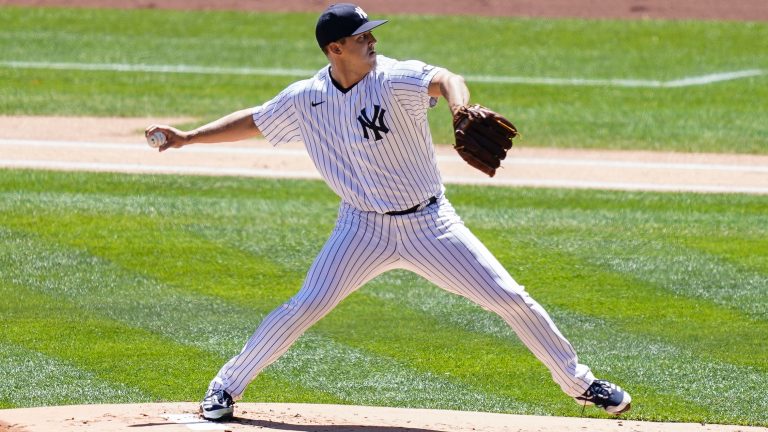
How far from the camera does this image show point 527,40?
18.3 m

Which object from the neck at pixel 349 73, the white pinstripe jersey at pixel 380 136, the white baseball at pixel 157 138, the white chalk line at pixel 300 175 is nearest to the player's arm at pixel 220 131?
the white baseball at pixel 157 138

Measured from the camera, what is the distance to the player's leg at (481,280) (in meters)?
5.17

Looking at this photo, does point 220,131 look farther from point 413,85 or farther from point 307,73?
point 307,73

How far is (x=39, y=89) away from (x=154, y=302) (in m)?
8.17

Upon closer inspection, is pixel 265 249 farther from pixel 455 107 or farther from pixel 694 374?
pixel 455 107

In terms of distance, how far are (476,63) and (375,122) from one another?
11794 millimetres

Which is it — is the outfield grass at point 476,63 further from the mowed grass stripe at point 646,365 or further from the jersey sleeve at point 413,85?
the jersey sleeve at point 413,85

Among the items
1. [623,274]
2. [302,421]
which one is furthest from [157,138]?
[623,274]

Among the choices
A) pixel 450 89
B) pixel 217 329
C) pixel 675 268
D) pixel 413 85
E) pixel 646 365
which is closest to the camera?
pixel 450 89

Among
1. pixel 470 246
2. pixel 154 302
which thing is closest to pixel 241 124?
pixel 470 246

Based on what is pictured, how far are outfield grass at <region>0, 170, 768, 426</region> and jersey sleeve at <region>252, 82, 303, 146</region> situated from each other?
4.34ft

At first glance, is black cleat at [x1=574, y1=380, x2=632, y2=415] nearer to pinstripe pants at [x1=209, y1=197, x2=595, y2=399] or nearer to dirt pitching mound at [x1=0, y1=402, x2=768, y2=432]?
pinstripe pants at [x1=209, y1=197, x2=595, y2=399]

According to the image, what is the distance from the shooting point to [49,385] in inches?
248

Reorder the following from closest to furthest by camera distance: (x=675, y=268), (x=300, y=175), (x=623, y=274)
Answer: (x=623, y=274)
(x=675, y=268)
(x=300, y=175)
